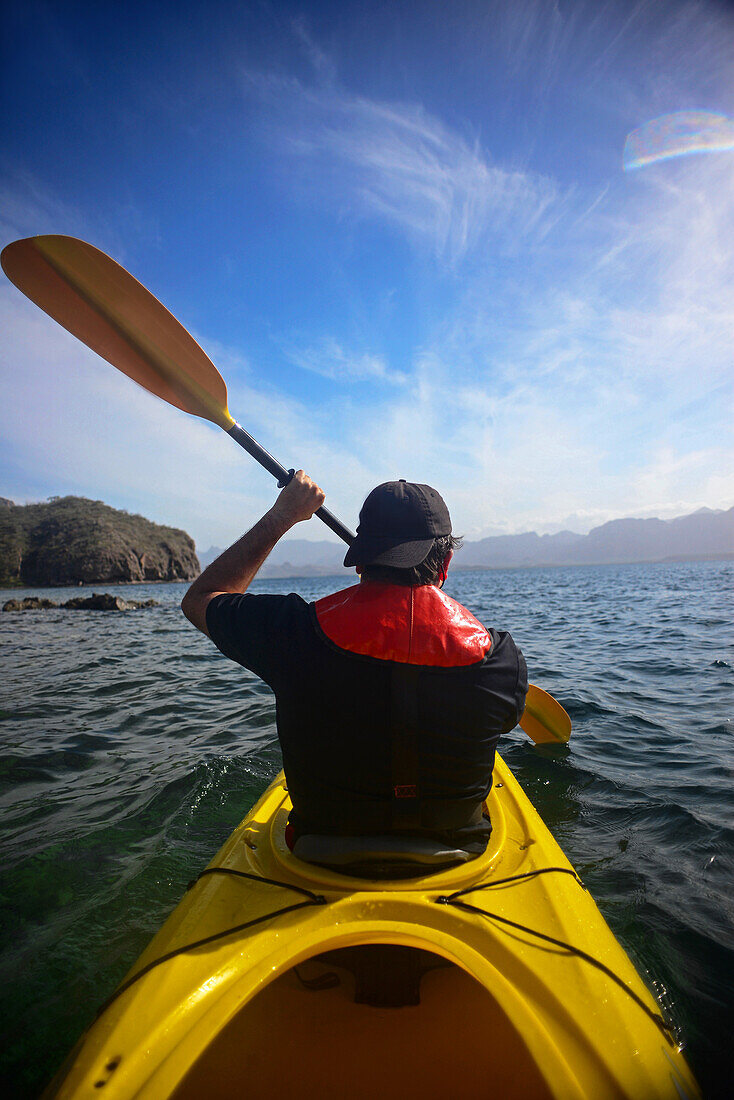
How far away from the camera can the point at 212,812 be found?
4137mm

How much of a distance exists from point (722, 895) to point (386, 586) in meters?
3.03

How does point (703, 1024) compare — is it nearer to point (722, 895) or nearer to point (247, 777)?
point (722, 895)

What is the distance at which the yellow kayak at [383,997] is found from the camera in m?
1.35

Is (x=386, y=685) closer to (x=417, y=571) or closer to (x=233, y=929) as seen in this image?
(x=417, y=571)

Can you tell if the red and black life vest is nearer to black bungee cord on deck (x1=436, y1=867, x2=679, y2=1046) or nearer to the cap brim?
the cap brim

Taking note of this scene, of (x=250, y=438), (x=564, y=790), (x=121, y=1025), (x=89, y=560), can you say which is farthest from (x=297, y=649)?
(x=89, y=560)

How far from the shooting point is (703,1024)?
7.16 ft

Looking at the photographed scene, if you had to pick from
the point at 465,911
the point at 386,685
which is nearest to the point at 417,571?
the point at 386,685

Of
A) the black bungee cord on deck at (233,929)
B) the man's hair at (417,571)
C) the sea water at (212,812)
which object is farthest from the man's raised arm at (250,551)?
the sea water at (212,812)

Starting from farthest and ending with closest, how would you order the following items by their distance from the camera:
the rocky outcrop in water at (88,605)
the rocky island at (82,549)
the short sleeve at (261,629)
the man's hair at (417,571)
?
the rocky island at (82,549), the rocky outcrop in water at (88,605), the man's hair at (417,571), the short sleeve at (261,629)

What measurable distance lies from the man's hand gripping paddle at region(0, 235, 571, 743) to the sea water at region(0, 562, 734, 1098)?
9.03 feet

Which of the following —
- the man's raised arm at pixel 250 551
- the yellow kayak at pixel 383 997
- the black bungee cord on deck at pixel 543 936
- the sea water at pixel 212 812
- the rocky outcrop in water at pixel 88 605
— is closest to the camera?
the yellow kayak at pixel 383 997

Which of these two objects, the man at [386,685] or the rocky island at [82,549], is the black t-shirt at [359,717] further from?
the rocky island at [82,549]

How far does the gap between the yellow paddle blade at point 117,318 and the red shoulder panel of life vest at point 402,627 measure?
2544 millimetres
